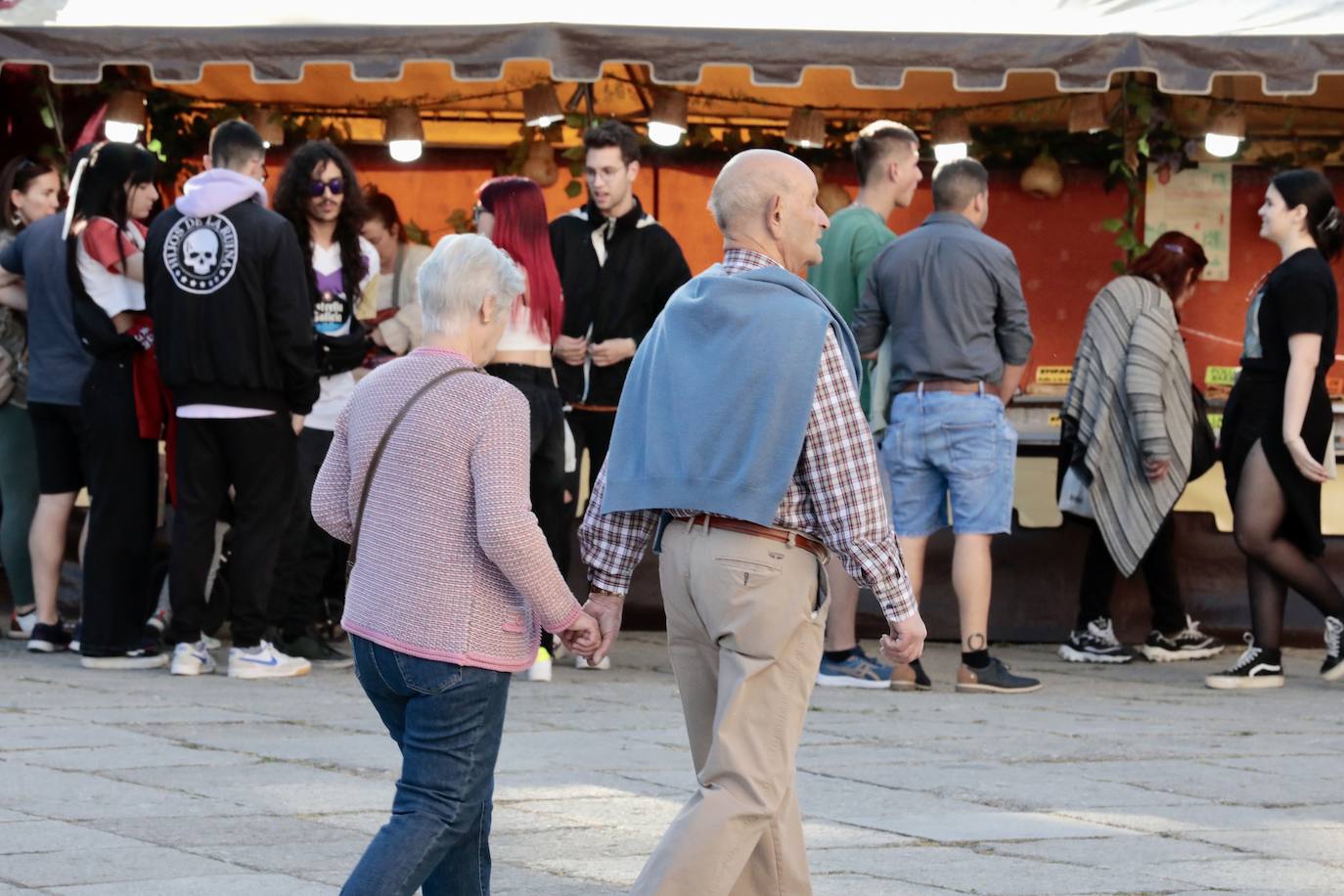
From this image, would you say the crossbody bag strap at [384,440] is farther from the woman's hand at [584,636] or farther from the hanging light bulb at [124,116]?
the hanging light bulb at [124,116]

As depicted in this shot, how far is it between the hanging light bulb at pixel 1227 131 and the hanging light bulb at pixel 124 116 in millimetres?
5406

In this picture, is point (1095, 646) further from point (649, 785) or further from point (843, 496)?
point (843, 496)

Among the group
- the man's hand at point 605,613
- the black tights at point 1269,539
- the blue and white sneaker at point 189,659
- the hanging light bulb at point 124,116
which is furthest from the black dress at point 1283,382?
the hanging light bulb at point 124,116

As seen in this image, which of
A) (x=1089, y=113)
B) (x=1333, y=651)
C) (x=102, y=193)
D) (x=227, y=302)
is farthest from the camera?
(x=1089, y=113)

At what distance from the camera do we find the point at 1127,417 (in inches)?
341

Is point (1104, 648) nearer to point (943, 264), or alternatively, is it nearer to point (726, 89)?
point (943, 264)

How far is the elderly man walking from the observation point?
12.1ft

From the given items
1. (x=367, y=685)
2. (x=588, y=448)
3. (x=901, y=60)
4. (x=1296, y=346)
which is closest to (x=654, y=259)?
(x=588, y=448)

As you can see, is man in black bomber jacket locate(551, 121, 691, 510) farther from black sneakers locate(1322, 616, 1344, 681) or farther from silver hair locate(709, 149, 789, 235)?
silver hair locate(709, 149, 789, 235)

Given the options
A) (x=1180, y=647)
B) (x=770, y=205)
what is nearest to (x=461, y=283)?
(x=770, y=205)

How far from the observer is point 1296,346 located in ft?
25.8

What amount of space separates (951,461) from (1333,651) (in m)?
2.07

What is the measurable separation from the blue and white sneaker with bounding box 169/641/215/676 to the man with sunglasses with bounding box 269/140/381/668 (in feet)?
1.34

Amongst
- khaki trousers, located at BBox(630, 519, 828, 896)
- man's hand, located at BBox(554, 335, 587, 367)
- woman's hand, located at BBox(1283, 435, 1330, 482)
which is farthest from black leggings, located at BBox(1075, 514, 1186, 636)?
khaki trousers, located at BBox(630, 519, 828, 896)
